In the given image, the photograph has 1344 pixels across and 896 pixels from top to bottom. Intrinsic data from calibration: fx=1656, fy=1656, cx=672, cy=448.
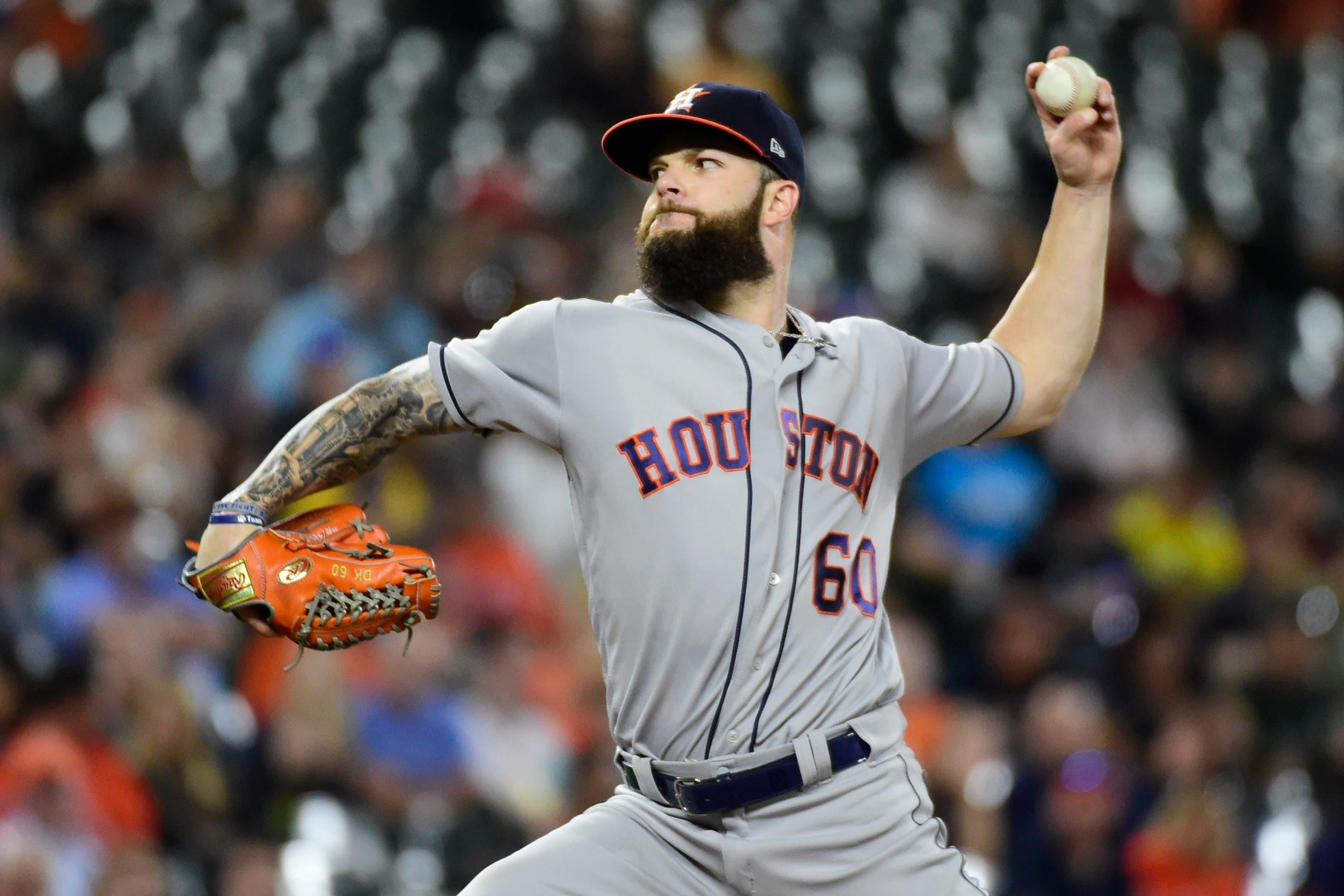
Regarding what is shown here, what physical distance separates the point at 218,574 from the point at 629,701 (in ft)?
2.30

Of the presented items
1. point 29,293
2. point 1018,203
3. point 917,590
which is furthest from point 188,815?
point 1018,203

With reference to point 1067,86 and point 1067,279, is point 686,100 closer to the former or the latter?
point 1067,86

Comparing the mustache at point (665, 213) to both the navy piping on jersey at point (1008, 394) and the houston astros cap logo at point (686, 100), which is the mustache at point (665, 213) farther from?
the navy piping on jersey at point (1008, 394)

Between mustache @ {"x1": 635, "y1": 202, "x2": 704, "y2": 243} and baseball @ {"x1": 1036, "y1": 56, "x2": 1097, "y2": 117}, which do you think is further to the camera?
baseball @ {"x1": 1036, "y1": 56, "x2": 1097, "y2": 117}

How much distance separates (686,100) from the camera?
290cm

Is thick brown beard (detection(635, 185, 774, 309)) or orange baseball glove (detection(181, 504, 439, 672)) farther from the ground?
thick brown beard (detection(635, 185, 774, 309))

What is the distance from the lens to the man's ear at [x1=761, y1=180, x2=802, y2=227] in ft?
9.65

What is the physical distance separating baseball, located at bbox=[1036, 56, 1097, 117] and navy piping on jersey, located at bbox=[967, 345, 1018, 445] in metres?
0.47

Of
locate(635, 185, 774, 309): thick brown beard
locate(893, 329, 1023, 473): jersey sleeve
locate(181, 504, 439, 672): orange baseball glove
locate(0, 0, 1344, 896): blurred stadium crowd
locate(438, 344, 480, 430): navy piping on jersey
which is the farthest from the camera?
locate(0, 0, 1344, 896): blurred stadium crowd

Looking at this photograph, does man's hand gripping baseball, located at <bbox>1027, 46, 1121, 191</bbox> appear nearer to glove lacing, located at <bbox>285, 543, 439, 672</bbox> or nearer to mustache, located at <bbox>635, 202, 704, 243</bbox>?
mustache, located at <bbox>635, 202, 704, 243</bbox>

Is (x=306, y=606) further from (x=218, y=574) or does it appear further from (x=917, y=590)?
(x=917, y=590)

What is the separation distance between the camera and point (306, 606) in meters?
2.65

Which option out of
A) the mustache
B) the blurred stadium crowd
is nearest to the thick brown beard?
the mustache

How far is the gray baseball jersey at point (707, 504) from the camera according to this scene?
2.68m
